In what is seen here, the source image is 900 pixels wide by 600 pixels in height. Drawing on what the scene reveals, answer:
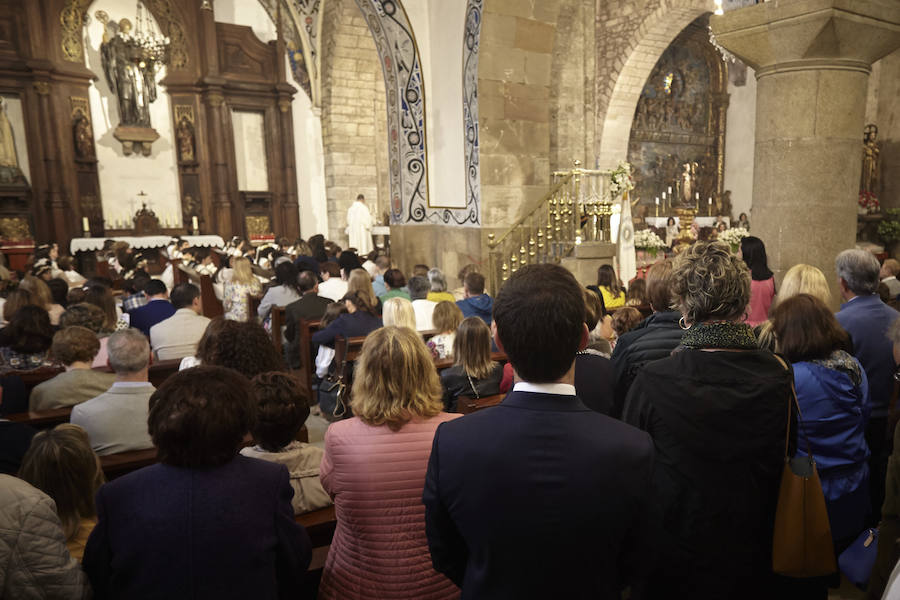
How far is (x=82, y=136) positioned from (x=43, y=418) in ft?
41.9

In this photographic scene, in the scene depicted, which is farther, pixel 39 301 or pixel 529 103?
pixel 529 103

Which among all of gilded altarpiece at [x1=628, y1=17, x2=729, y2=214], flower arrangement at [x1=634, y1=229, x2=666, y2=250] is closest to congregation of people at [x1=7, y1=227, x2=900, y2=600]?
flower arrangement at [x1=634, y1=229, x2=666, y2=250]

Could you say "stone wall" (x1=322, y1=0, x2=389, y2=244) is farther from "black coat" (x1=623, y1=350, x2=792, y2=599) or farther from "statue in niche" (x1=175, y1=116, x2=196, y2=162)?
"black coat" (x1=623, y1=350, x2=792, y2=599)

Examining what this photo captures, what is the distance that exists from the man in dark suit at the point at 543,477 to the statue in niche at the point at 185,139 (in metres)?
15.0

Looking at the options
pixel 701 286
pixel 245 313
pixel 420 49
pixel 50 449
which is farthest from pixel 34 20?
pixel 701 286

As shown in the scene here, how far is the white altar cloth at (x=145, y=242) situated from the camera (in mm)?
12609

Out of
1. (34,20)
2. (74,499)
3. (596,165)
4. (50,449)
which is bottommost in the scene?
(74,499)

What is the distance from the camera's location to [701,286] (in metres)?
1.72

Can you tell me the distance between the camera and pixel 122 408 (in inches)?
99.5

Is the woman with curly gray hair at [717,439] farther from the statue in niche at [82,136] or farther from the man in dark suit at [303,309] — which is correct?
the statue in niche at [82,136]

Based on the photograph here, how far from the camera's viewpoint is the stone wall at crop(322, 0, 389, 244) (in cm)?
1435

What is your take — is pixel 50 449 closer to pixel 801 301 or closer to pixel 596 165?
pixel 801 301

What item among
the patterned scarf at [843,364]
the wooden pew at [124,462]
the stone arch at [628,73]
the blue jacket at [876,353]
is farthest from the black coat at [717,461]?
the stone arch at [628,73]

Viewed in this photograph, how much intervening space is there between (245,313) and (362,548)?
5.13 m
